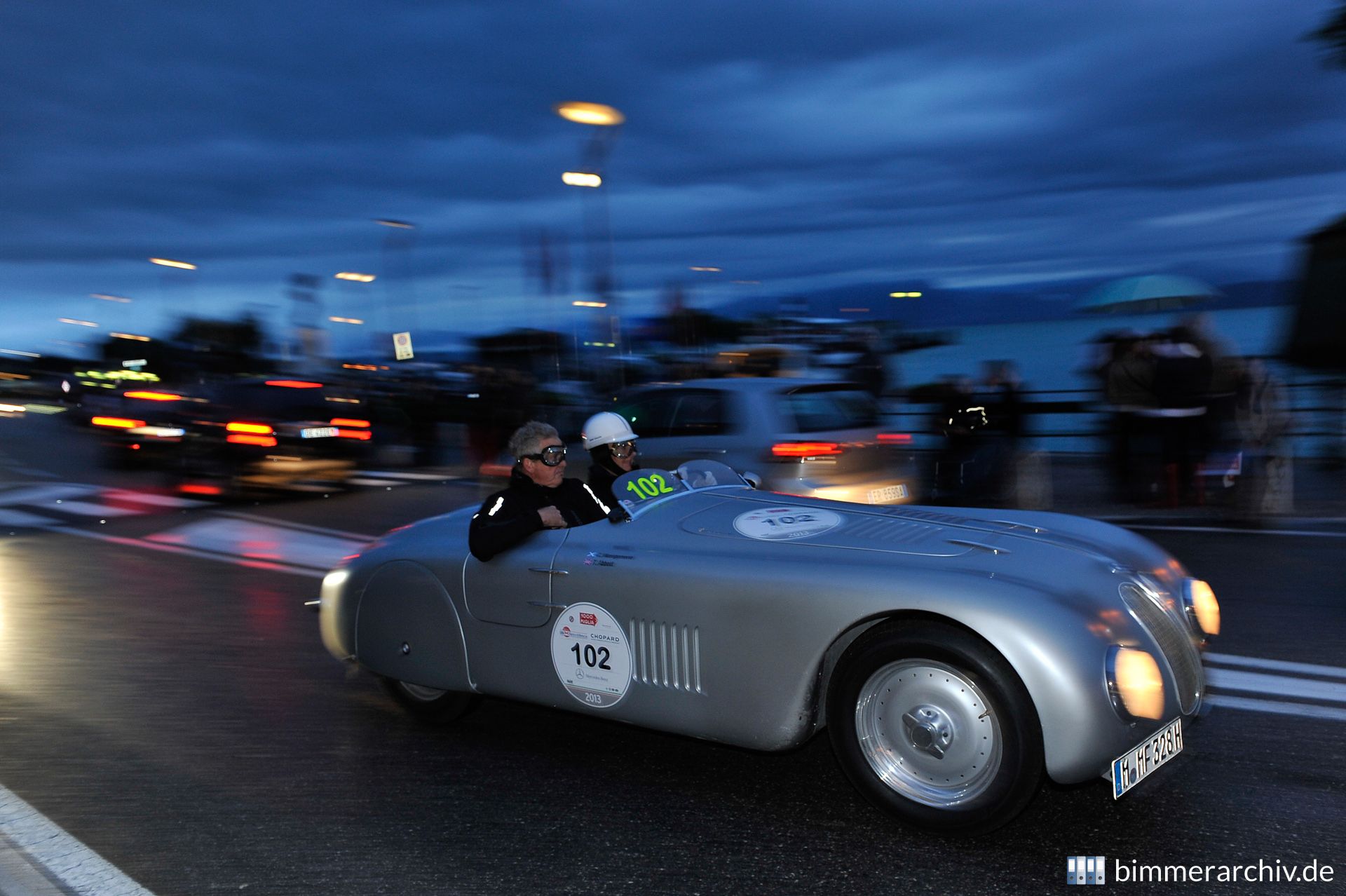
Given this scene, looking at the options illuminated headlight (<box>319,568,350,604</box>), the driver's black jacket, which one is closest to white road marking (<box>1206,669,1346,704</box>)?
the driver's black jacket

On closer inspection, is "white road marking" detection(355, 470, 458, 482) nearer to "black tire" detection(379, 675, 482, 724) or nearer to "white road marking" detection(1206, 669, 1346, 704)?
"black tire" detection(379, 675, 482, 724)

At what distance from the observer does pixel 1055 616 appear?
3.40 m

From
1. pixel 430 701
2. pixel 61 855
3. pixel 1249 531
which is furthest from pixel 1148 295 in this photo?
pixel 61 855

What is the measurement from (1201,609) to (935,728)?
123 centimetres

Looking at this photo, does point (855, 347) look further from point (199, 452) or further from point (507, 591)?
point (507, 591)

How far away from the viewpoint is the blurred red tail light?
19628 mm

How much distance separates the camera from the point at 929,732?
3588mm

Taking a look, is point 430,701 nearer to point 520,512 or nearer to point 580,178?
point 520,512

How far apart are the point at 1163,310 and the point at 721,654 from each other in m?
12.2

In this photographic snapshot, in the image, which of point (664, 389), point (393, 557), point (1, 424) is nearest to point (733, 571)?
point (393, 557)

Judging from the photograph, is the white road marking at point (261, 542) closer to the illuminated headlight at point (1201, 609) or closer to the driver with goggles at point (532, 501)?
the driver with goggles at point (532, 501)

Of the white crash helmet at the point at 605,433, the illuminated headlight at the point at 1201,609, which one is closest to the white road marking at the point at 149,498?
the white crash helmet at the point at 605,433

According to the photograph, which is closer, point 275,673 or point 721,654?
point 721,654

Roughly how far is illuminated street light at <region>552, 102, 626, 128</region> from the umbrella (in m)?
6.89
